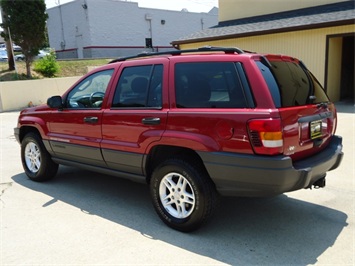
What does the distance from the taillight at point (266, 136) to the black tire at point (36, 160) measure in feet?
11.5

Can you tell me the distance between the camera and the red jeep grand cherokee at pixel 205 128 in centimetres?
300

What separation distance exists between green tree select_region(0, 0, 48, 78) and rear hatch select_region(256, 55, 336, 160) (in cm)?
1667

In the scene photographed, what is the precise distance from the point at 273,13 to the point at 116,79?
49.0 ft

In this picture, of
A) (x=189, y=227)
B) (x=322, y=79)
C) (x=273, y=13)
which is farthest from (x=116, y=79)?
(x=273, y=13)

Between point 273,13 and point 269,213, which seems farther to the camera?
point 273,13

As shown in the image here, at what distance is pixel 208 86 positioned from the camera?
3393 millimetres

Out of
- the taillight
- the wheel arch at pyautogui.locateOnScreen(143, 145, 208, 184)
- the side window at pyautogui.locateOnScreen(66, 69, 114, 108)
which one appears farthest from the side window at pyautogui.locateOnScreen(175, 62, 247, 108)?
the side window at pyautogui.locateOnScreen(66, 69, 114, 108)

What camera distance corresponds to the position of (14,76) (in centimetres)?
1761

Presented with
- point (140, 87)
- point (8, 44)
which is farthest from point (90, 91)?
point (8, 44)

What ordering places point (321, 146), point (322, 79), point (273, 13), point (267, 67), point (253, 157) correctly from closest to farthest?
point (253, 157) → point (267, 67) → point (321, 146) → point (322, 79) → point (273, 13)

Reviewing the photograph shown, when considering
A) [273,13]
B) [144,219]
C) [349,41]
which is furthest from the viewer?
[273,13]

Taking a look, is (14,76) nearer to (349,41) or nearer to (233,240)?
(349,41)

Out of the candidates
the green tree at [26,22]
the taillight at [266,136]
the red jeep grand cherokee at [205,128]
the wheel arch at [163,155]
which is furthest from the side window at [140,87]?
the green tree at [26,22]

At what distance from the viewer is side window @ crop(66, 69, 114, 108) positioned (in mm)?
4413
